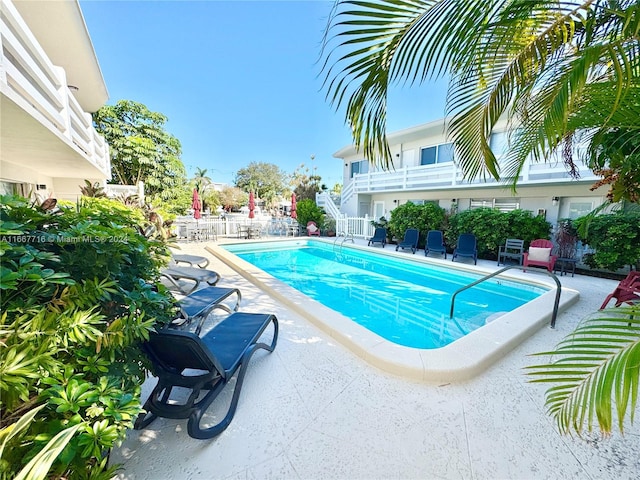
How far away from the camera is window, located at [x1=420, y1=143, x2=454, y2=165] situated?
1307cm

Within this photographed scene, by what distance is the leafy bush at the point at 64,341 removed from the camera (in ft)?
3.59

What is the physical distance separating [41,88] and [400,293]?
805cm

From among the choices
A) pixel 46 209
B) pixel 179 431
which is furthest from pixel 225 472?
pixel 46 209

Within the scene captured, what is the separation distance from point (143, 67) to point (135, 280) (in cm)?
1828

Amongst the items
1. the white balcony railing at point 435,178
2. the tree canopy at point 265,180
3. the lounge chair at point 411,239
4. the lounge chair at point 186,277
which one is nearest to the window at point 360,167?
the white balcony railing at point 435,178

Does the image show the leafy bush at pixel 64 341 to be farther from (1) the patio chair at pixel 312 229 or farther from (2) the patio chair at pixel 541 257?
(1) the patio chair at pixel 312 229

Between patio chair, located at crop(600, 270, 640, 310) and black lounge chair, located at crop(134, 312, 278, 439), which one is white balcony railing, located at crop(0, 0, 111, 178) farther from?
patio chair, located at crop(600, 270, 640, 310)

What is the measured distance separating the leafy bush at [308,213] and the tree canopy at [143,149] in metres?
11.0

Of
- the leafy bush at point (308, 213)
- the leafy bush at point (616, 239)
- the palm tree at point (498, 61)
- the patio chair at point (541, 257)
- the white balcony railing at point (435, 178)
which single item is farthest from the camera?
the leafy bush at point (308, 213)

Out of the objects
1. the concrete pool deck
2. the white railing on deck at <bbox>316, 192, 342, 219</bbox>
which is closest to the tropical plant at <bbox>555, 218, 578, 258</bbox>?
the concrete pool deck

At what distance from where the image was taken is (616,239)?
6906 millimetres

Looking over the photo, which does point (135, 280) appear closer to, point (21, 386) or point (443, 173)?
point (21, 386)

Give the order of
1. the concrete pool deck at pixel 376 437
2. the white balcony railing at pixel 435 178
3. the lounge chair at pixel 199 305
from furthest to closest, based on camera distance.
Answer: the white balcony railing at pixel 435 178, the lounge chair at pixel 199 305, the concrete pool deck at pixel 376 437

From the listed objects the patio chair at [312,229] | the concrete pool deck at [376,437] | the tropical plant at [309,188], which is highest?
the tropical plant at [309,188]
